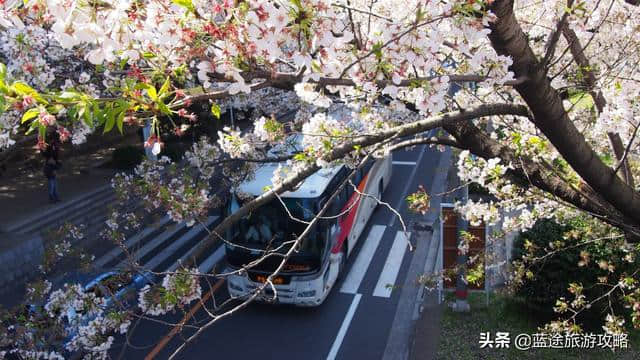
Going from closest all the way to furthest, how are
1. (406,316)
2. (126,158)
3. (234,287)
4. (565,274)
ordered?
(565,274) < (406,316) < (234,287) < (126,158)

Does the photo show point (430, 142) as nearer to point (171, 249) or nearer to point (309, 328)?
point (309, 328)

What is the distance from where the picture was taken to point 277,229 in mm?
9000

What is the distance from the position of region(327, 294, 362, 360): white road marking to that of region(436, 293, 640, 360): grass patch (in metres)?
1.62

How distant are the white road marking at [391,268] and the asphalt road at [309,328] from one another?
2 centimetres

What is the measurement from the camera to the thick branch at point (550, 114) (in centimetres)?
286

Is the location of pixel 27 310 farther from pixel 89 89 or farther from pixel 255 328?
pixel 255 328

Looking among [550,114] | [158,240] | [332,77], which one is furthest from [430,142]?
[158,240]

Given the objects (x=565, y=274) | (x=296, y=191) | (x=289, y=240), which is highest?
(x=296, y=191)

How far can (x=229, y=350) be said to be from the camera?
28.0ft

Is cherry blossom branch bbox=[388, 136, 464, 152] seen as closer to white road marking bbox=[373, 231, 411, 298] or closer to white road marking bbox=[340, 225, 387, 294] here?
white road marking bbox=[373, 231, 411, 298]

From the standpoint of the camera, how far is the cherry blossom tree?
2.25 meters

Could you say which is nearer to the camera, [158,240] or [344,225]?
[344,225]

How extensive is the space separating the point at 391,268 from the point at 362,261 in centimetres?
73

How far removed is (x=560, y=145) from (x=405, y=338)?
580 centimetres
